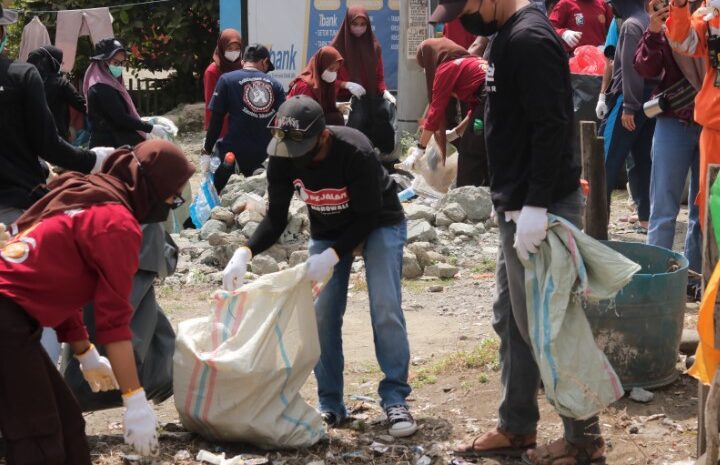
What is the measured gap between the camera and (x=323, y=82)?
10.1 m

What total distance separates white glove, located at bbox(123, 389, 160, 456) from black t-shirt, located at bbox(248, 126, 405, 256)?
1.28 m

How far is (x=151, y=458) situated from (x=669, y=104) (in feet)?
12.4

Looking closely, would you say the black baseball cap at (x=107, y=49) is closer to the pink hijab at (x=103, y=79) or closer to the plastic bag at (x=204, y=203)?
the pink hijab at (x=103, y=79)

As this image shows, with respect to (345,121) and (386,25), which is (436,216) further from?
(386,25)

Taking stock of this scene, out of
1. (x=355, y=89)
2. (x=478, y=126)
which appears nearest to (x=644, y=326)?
(x=478, y=126)

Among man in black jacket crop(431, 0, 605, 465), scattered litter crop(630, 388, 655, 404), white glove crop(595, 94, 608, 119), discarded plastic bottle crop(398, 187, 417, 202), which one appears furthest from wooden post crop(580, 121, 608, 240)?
discarded plastic bottle crop(398, 187, 417, 202)

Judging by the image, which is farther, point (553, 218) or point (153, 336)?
point (153, 336)

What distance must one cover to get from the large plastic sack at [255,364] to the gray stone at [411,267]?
134 inches


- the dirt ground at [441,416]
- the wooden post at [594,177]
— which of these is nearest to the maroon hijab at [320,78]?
the dirt ground at [441,416]

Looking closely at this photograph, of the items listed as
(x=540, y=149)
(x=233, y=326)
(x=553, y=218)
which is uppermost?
(x=540, y=149)

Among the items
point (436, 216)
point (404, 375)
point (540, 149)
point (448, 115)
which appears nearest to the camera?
point (540, 149)

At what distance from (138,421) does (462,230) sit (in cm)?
548

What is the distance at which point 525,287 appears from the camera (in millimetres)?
4082

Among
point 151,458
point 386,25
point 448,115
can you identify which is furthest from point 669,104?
point 386,25
